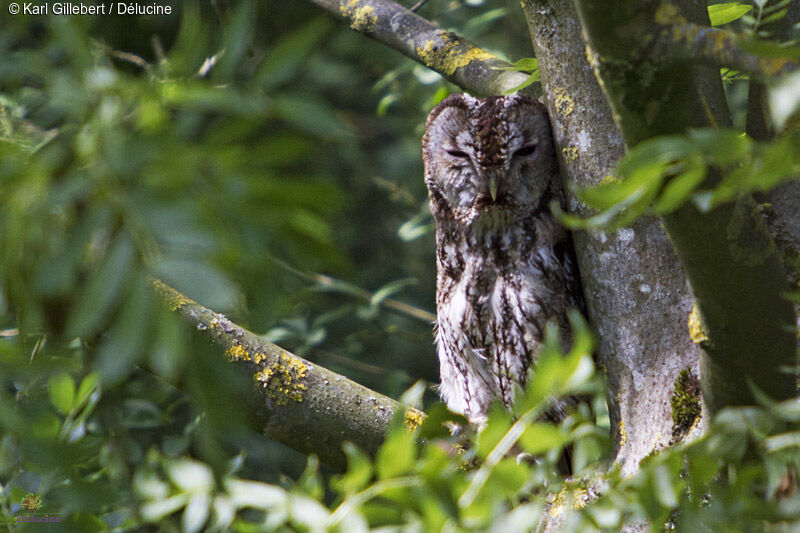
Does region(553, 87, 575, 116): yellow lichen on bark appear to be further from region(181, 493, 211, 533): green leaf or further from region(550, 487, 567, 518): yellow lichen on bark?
region(181, 493, 211, 533): green leaf

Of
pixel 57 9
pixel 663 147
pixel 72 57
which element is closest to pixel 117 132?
pixel 72 57

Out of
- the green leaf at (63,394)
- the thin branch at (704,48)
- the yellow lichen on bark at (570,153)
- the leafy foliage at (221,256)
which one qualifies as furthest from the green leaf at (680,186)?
the yellow lichen on bark at (570,153)

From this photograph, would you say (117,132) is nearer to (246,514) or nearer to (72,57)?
(72,57)

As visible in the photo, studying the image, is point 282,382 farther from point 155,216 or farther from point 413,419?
point 155,216

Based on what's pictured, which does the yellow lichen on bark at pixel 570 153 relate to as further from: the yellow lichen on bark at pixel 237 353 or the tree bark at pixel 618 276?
the yellow lichen on bark at pixel 237 353

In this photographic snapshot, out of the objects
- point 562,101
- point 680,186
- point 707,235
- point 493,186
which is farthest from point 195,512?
point 493,186

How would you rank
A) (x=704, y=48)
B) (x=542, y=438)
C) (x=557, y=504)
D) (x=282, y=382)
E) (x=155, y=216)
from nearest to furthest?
(x=155, y=216), (x=542, y=438), (x=704, y=48), (x=557, y=504), (x=282, y=382)
